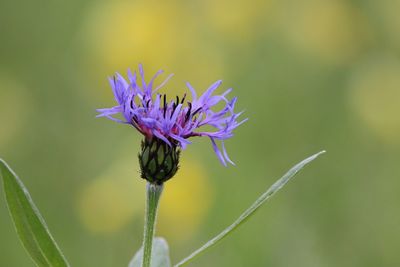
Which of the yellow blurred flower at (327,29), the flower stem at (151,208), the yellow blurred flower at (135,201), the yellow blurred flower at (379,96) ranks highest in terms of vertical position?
the flower stem at (151,208)

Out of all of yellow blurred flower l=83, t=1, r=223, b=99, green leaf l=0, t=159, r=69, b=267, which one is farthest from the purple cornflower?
yellow blurred flower l=83, t=1, r=223, b=99

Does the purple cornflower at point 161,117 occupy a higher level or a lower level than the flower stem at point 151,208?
higher

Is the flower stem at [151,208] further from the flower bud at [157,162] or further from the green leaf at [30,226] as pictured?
the green leaf at [30,226]

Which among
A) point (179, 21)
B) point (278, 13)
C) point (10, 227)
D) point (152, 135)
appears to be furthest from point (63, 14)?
point (152, 135)

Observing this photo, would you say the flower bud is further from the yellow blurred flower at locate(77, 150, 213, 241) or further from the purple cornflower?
the yellow blurred flower at locate(77, 150, 213, 241)

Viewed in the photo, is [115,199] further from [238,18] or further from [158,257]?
[238,18]

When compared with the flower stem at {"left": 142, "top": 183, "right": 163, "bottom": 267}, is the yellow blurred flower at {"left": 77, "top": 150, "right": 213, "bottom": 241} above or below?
below

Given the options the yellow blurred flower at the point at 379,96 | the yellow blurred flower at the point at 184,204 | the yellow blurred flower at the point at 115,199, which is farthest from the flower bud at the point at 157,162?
the yellow blurred flower at the point at 379,96
